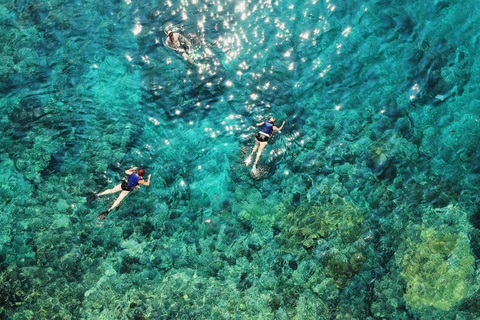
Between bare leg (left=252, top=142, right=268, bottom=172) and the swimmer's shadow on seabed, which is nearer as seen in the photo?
bare leg (left=252, top=142, right=268, bottom=172)

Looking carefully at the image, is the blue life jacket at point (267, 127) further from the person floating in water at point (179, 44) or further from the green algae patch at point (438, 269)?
the green algae patch at point (438, 269)

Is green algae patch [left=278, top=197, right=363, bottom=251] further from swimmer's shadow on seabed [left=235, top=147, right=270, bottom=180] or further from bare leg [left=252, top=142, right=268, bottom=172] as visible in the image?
bare leg [left=252, top=142, right=268, bottom=172]

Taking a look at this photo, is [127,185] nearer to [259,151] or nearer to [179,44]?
[259,151]

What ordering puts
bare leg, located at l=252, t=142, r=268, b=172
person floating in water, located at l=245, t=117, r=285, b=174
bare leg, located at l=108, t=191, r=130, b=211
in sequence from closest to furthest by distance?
1. bare leg, located at l=108, t=191, r=130, b=211
2. person floating in water, located at l=245, t=117, r=285, b=174
3. bare leg, located at l=252, t=142, r=268, b=172

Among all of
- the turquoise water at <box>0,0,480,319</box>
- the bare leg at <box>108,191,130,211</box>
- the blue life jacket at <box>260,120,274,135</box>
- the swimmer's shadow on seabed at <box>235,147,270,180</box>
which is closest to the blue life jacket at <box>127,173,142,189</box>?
the bare leg at <box>108,191,130,211</box>

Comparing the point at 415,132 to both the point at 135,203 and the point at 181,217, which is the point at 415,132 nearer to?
the point at 181,217

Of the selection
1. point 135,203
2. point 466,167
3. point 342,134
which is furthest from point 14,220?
point 466,167

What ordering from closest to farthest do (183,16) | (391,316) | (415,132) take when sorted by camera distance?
(391,316) → (415,132) → (183,16)
